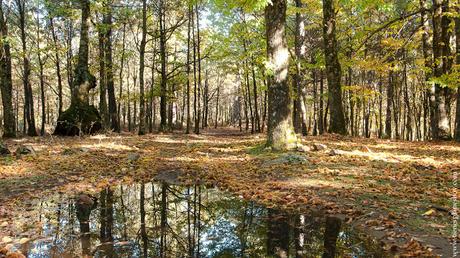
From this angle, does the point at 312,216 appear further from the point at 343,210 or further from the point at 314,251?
the point at 314,251

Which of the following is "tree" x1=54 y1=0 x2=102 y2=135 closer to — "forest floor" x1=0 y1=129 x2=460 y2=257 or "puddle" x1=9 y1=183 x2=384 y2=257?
"forest floor" x1=0 y1=129 x2=460 y2=257

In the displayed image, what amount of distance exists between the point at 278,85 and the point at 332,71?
5867 millimetres

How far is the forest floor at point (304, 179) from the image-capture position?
14.4 ft

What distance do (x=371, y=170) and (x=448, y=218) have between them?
2.96 meters

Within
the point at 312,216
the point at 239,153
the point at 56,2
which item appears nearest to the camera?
the point at 312,216

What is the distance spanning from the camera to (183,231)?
4.29 metres

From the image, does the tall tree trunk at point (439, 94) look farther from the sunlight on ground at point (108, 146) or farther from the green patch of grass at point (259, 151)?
the sunlight on ground at point (108, 146)

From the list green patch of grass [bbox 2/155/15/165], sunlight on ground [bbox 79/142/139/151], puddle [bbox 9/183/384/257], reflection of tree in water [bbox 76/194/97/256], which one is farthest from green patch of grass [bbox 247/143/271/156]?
green patch of grass [bbox 2/155/15/165]

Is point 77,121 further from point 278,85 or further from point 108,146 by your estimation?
point 278,85

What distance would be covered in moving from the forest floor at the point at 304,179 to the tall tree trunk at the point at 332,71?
13.0 feet

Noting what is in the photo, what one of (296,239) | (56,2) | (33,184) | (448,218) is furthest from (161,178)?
(56,2)

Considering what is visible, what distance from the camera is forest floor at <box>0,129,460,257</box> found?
4.40m

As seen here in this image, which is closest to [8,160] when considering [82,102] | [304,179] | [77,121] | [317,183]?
[77,121]

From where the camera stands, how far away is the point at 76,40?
38531 mm
